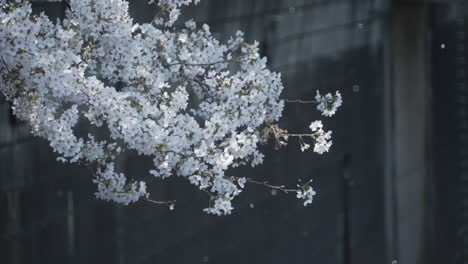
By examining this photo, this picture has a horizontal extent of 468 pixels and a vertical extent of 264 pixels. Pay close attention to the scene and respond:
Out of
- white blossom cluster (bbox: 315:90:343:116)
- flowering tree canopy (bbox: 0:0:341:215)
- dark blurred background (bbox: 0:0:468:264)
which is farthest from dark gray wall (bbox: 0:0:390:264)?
white blossom cluster (bbox: 315:90:343:116)

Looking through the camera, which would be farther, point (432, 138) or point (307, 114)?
point (432, 138)

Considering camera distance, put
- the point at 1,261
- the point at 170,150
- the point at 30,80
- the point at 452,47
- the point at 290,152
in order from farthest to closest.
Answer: the point at 452,47, the point at 290,152, the point at 1,261, the point at 170,150, the point at 30,80

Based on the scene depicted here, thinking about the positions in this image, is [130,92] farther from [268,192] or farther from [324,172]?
[324,172]

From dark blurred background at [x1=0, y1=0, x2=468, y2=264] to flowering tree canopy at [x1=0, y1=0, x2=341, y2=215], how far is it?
5.50 ft

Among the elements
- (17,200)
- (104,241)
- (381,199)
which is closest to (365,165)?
(381,199)

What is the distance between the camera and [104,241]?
267 inches

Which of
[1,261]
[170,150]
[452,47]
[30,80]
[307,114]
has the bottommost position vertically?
[1,261]

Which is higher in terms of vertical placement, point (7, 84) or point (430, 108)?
point (430, 108)

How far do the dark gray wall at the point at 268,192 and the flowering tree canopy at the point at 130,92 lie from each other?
1706mm

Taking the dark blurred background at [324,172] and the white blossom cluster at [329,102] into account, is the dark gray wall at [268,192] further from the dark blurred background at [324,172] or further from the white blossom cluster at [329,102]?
the white blossom cluster at [329,102]

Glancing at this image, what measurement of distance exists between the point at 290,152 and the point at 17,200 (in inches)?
132

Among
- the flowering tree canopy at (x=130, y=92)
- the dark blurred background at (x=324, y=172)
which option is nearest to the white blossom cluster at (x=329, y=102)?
the flowering tree canopy at (x=130, y=92)

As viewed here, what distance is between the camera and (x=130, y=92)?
399 centimetres

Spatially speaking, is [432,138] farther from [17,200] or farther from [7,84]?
[7,84]
